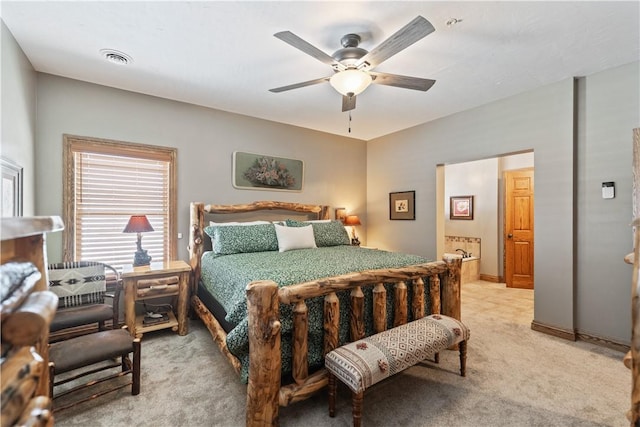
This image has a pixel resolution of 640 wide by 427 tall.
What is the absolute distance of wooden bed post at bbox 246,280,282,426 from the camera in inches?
64.4

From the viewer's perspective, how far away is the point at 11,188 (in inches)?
87.7

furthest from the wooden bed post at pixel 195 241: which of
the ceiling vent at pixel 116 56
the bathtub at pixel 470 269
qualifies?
the bathtub at pixel 470 269

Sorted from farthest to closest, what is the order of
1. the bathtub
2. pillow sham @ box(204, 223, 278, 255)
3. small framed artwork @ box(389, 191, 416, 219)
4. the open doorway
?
1. the bathtub
2. the open doorway
3. small framed artwork @ box(389, 191, 416, 219)
4. pillow sham @ box(204, 223, 278, 255)

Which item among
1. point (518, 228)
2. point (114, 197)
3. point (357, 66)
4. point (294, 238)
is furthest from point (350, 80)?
point (518, 228)

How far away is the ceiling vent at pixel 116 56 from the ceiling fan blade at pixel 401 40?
2.06m

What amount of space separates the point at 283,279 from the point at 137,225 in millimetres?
1935

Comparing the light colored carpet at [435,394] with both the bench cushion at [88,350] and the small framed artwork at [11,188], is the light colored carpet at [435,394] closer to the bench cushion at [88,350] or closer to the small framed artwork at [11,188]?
the bench cushion at [88,350]

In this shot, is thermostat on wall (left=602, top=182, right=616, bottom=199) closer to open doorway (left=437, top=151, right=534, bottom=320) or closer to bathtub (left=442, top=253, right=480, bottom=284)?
open doorway (left=437, top=151, right=534, bottom=320)

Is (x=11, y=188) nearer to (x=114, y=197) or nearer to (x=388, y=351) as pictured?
(x=114, y=197)

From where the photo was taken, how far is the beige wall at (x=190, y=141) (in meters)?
2.90

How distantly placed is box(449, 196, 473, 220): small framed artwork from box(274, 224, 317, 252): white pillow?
3.69 metres

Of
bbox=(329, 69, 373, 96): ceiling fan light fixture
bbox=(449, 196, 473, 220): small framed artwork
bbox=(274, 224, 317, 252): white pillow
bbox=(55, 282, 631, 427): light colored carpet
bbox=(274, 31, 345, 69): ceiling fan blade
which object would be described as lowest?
bbox=(55, 282, 631, 427): light colored carpet

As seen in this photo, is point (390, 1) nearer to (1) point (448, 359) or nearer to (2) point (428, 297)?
(2) point (428, 297)

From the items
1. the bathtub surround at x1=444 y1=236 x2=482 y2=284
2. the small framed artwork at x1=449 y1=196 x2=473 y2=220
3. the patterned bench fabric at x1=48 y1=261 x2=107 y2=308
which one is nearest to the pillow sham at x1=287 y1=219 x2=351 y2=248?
the patterned bench fabric at x1=48 y1=261 x2=107 y2=308
